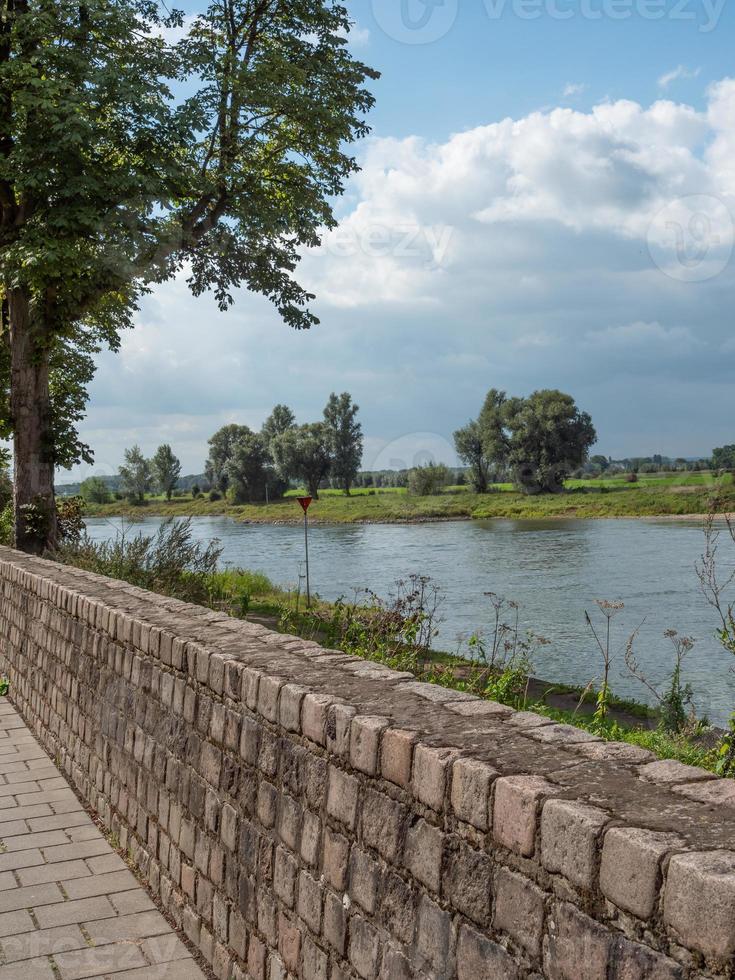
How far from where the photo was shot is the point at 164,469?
6881 cm

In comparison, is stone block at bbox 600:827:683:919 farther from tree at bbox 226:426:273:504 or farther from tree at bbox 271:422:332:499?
tree at bbox 271:422:332:499

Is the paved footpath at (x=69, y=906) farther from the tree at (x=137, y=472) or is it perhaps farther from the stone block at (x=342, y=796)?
the tree at (x=137, y=472)

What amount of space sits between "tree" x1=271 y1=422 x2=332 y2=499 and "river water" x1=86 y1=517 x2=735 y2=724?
10.1 metres

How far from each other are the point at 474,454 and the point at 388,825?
52.4 metres

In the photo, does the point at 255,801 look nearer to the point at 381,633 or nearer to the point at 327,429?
the point at 381,633

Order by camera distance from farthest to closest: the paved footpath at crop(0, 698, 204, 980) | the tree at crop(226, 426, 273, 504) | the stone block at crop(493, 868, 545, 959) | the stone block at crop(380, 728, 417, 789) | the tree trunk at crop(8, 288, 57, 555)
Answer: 1. the tree at crop(226, 426, 273, 504)
2. the tree trunk at crop(8, 288, 57, 555)
3. the paved footpath at crop(0, 698, 204, 980)
4. the stone block at crop(380, 728, 417, 789)
5. the stone block at crop(493, 868, 545, 959)

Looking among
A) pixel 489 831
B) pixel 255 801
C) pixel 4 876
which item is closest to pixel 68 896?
pixel 4 876

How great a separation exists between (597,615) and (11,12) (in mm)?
13862

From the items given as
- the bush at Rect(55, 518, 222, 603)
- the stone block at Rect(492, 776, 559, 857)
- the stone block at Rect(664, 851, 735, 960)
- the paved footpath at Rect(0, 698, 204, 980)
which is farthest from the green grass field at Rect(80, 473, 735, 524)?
the stone block at Rect(664, 851, 735, 960)

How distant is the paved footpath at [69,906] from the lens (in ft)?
11.7

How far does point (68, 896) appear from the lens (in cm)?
420

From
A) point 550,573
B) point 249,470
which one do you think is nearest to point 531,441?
point 249,470

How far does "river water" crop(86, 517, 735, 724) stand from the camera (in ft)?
44.4

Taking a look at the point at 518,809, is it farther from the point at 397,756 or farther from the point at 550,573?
the point at 550,573
